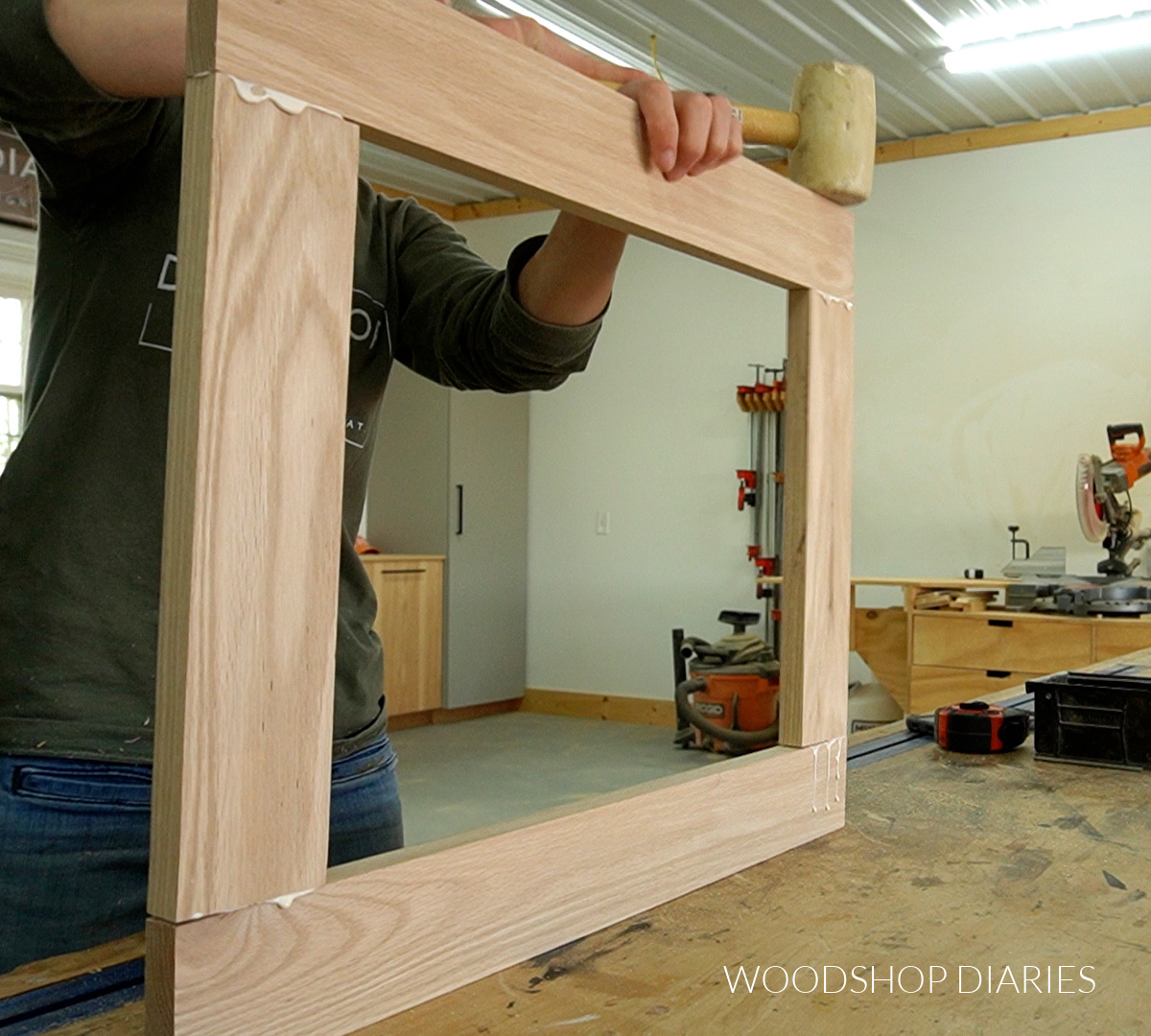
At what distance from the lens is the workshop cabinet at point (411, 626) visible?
17.8ft

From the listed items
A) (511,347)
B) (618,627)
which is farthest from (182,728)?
(618,627)

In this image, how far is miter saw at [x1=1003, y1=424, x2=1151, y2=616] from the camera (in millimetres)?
3150

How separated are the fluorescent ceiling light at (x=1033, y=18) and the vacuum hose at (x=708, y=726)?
2.60 meters

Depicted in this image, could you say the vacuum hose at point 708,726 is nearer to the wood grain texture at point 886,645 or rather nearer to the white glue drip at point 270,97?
the wood grain texture at point 886,645

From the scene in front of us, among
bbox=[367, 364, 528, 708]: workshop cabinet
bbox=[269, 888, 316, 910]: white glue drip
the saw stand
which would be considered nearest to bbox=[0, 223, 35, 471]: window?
bbox=[367, 364, 528, 708]: workshop cabinet

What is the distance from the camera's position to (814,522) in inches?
35.8

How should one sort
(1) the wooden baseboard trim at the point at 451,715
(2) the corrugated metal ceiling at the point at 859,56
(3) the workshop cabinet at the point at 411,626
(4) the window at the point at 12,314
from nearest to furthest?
(2) the corrugated metal ceiling at the point at 859,56 → (4) the window at the point at 12,314 → (3) the workshop cabinet at the point at 411,626 → (1) the wooden baseboard trim at the point at 451,715

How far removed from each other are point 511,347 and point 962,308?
4257mm

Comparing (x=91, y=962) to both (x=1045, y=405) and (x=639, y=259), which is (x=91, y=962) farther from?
(x=639, y=259)

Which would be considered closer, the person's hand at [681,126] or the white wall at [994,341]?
the person's hand at [681,126]

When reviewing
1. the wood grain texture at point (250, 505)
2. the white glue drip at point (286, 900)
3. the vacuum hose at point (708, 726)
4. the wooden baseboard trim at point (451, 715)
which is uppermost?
the wood grain texture at point (250, 505)

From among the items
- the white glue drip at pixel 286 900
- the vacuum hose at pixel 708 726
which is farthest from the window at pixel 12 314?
the white glue drip at pixel 286 900

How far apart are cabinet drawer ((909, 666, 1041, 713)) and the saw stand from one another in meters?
1.70

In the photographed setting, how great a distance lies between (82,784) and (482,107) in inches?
22.3
